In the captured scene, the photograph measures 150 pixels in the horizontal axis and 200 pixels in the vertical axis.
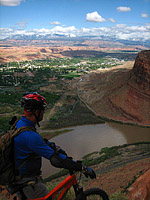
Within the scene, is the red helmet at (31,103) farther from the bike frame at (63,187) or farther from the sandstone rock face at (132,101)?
the sandstone rock face at (132,101)

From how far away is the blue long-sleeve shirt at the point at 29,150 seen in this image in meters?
2.78

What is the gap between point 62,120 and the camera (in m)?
30.4

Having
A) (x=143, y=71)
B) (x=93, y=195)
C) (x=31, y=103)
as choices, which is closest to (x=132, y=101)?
(x=143, y=71)

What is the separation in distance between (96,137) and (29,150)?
22.8 m

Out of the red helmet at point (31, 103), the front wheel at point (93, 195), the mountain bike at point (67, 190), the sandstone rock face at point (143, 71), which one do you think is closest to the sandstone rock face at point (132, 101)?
the sandstone rock face at point (143, 71)

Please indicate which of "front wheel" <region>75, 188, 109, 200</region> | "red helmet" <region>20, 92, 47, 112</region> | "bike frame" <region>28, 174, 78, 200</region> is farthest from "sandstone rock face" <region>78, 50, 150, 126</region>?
"red helmet" <region>20, 92, 47, 112</region>

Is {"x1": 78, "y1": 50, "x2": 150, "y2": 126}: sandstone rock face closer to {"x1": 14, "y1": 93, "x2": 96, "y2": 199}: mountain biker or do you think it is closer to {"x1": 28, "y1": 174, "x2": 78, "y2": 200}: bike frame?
{"x1": 28, "y1": 174, "x2": 78, "y2": 200}: bike frame

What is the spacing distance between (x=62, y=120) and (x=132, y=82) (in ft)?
51.1

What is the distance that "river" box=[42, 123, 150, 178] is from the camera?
837 inches

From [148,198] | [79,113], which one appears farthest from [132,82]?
[148,198]

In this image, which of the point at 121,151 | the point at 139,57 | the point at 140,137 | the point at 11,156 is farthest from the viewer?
the point at 139,57

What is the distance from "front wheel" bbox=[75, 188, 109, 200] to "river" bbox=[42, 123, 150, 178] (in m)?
14.6

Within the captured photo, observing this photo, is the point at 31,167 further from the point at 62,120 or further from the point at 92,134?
the point at 62,120

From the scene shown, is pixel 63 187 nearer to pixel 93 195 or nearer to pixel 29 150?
pixel 93 195
